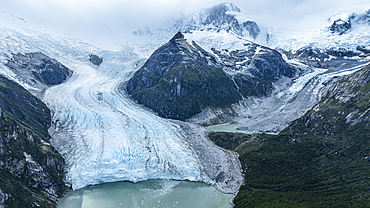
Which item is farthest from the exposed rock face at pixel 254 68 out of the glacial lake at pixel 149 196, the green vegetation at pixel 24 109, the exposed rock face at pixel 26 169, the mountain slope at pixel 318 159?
the exposed rock face at pixel 26 169

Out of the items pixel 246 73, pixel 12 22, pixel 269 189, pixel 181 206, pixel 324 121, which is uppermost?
pixel 12 22

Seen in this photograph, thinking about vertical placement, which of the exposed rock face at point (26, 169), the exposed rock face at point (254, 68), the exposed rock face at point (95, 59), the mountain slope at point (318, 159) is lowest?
the exposed rock face at point (26, 169)

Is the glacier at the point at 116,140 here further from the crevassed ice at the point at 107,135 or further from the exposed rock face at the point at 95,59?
the exposed rock face at the point at 95,59

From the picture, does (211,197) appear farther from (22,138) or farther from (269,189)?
(22,138)

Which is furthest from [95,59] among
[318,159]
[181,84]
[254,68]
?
[318,159]

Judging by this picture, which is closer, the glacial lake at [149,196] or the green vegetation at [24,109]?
the glacial lake at [149,196]

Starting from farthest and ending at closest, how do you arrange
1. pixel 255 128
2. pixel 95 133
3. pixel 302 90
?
pixel 302 90
pixel 255 128
pixel 95 133

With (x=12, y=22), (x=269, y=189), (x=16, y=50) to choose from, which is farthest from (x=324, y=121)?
(x=12, y=22)

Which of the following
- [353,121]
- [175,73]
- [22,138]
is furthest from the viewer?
[175,73]
